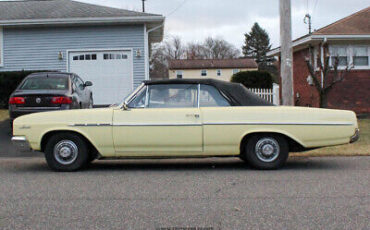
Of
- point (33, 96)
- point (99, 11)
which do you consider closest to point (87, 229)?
point (33, 96)

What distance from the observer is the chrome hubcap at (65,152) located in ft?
25.0

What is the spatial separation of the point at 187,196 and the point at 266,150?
2.20 meters

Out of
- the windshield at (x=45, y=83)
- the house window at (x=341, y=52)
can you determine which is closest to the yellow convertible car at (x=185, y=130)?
the windshield at (x=45, y=83)

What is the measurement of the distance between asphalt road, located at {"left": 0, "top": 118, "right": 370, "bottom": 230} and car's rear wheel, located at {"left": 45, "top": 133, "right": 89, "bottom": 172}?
0.59ft

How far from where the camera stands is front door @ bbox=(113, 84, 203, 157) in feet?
24.5

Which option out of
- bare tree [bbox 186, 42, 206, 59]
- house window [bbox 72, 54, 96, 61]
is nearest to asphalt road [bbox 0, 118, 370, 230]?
house window [bbox 72, 54, 96, 61]

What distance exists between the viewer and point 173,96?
25.6 feet

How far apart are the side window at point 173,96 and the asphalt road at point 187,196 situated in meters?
1.10

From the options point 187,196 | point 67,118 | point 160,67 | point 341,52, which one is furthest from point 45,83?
point 160,67

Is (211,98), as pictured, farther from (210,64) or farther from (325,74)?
(210,64)

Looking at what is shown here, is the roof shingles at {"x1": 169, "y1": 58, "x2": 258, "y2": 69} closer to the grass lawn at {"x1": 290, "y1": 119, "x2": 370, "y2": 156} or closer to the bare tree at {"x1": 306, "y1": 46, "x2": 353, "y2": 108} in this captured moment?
the bare tree at {"x1": 306, "y1": 46, "x2": 353, "y2": 108}

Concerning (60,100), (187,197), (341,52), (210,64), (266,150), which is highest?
(210,64)

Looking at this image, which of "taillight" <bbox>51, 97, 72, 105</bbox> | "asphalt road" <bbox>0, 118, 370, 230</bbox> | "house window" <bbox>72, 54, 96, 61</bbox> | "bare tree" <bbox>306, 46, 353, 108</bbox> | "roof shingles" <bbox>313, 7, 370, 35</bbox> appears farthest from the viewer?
"roof shingles" <bbox>313, 7, 370, 35</bbox>

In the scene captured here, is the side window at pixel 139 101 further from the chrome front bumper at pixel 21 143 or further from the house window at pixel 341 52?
the house window at pixel 341 52
